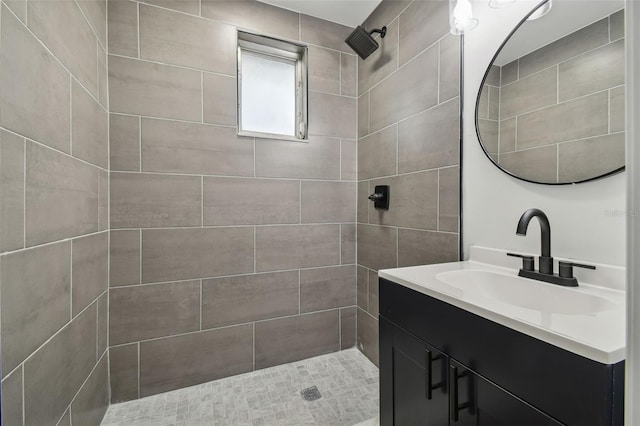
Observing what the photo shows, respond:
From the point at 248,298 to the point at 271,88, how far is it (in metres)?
1.44

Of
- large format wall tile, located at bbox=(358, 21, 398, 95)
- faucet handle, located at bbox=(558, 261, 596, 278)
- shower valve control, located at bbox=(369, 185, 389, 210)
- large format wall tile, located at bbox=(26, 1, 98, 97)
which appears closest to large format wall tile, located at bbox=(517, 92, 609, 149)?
faucet handle, located at bbox=(558, 261, 596, 278)

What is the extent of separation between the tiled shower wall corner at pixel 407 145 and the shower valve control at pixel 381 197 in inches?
1.5

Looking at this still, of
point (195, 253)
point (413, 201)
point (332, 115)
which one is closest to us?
point (413, 201)

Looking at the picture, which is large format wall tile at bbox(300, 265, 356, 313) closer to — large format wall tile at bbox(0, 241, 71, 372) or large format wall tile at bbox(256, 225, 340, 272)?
large format wall tile at bbox(256, 225, 340, 272)

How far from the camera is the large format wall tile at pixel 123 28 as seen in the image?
1.54m

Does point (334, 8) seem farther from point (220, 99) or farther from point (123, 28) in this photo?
point (123, 28)

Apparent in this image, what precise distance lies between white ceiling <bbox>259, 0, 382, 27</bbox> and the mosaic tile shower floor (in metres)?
2.40

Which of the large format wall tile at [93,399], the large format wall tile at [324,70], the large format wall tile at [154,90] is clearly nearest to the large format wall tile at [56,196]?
the large format wall tile at [154,90]

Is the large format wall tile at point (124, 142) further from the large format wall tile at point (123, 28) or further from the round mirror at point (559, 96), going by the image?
the round mirror at point (559, 96)

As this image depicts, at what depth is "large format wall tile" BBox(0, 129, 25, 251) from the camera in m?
0.75

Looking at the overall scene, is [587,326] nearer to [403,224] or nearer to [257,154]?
[403,224]

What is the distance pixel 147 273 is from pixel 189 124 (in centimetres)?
90

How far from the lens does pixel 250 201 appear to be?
1.84 metres

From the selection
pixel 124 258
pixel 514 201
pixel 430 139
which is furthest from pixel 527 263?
pixel 124 258
